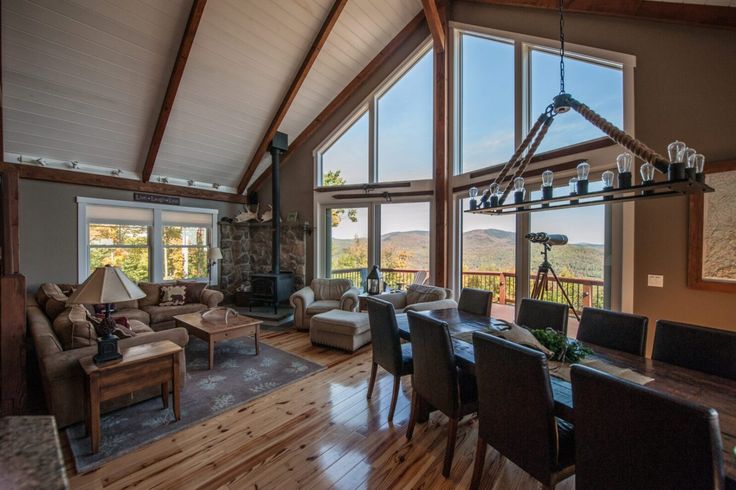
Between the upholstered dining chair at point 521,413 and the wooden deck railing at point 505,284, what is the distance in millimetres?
2230

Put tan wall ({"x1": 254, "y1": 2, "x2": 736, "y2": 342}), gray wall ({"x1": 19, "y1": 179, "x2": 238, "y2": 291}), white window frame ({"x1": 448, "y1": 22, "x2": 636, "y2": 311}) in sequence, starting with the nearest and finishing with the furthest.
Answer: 1. tan wall ({"x1": 254, "y1": 2, "x2": 736, "y2": 342})
2. white window frame ({"x1": 448, "y1": 22, "x2": 636, "y2": 311})
3. gray wall ({"x1": 19, "y1": 179, "x2": 238, "y2": 291})

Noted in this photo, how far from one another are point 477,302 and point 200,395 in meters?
2.76

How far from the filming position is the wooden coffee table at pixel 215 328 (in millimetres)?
3514

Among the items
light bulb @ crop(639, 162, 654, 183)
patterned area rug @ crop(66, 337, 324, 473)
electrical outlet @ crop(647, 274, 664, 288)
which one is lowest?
patterned area rug @ crop(66, 337, 324, 473)

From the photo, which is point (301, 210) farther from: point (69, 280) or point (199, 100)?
point (69, 280)

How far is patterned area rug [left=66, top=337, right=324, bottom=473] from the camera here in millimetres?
2225

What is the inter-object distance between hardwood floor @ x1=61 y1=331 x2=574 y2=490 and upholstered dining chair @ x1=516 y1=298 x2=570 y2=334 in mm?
958

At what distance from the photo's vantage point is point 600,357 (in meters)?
1.95

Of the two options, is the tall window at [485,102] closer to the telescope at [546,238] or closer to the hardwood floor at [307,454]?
the telescope at [546,238]

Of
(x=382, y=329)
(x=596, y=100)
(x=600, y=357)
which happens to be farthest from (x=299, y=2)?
(x=600, y=357)

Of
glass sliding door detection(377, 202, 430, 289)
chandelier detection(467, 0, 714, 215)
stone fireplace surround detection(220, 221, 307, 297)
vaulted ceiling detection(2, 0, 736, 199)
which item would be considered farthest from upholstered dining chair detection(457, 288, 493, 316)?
stone fireplace surround detection(220, 221, 307, 297)

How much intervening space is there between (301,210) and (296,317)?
2.56m

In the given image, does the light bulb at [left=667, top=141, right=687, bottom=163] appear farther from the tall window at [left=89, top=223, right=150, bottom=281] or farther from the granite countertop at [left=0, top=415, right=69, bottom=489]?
the tall window at [left=89, top=223, right=150, bottom=281]

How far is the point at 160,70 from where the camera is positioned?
14.4 feet
